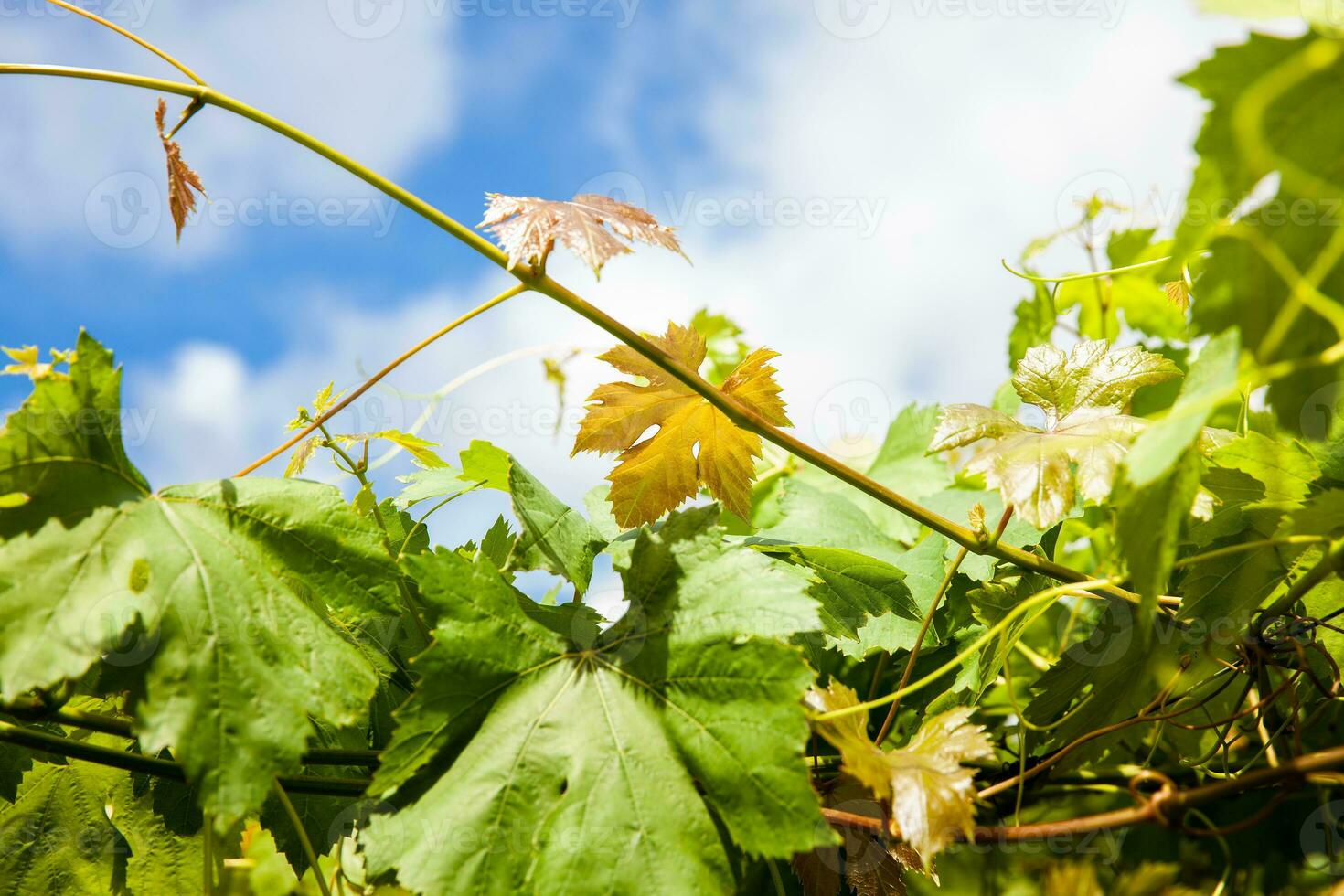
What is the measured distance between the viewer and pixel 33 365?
2.80 ft

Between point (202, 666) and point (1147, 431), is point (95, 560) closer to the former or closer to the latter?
point (202, 666)

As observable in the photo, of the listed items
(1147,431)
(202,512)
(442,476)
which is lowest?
(1147,431)

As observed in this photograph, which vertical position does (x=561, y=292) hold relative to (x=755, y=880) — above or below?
above

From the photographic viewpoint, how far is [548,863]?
775 millimetres

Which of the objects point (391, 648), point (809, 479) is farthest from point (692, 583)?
point (809, 479)

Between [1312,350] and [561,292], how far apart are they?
2.07 feet

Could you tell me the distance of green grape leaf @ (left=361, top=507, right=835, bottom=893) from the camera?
0.78 meters

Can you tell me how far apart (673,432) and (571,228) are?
12.1 inches

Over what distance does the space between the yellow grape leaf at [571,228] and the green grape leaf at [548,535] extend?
0.84ft

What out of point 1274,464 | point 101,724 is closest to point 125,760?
point 101,724

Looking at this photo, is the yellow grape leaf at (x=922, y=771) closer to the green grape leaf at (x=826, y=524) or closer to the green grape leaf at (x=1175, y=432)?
the green grape leaf at (x=1175, y=432)

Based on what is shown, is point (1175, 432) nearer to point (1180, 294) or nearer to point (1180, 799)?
point (1180, 799)

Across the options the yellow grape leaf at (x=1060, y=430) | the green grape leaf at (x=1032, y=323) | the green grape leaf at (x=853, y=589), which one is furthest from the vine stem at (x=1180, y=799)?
the green grape leaf at (x=1032, y=323)

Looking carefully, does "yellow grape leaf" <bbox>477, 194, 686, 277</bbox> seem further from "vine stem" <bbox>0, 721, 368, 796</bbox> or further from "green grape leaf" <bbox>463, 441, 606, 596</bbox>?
"vine stem" <bbox>0, 721, 368, 796</bbox>
